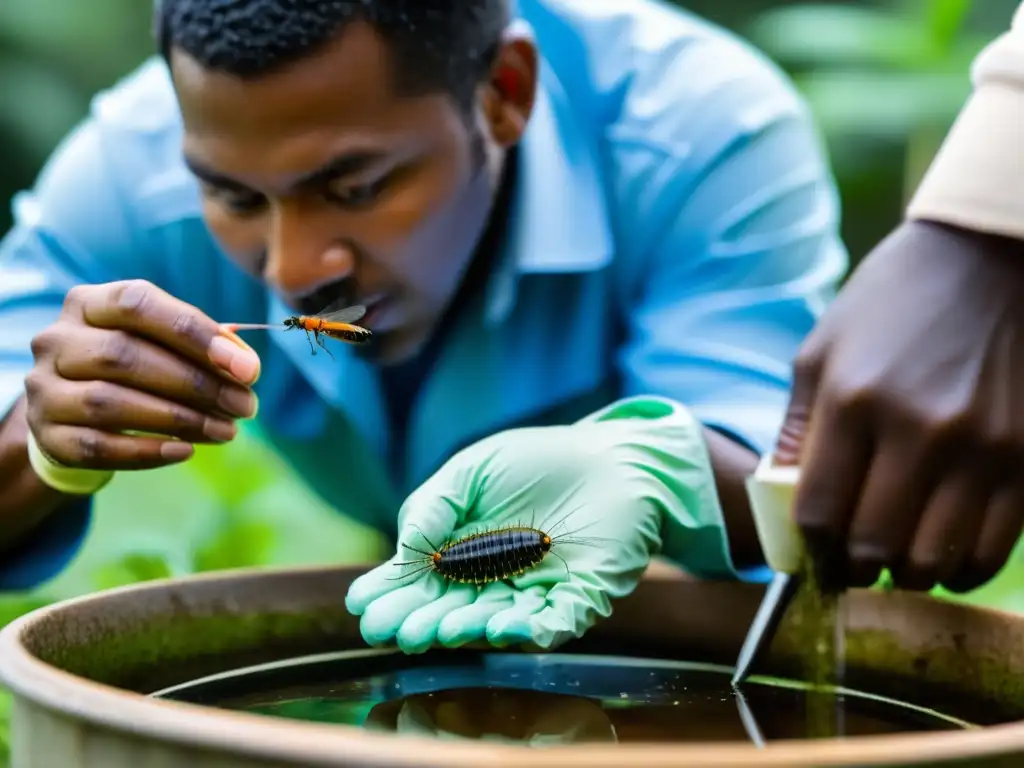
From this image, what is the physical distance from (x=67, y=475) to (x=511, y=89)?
762mm

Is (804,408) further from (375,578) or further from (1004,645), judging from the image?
(375,578)

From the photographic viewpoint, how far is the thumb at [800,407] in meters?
1.08

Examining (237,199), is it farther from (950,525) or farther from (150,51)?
(150,51)

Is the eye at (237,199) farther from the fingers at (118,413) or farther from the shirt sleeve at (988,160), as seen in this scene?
the shirt sleeve at (988,160)

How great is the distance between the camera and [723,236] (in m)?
1.87

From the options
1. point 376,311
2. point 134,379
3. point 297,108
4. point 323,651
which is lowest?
point 323,651

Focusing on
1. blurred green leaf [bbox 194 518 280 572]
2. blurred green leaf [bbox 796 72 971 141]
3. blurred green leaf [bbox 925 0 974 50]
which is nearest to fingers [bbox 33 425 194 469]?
blurred green leaf [bbox 194 518 280 572]

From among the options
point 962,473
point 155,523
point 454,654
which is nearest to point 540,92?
point 454,654

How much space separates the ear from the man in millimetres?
728

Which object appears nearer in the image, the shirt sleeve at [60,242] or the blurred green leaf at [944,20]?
the shirt sleeve at [60,242]

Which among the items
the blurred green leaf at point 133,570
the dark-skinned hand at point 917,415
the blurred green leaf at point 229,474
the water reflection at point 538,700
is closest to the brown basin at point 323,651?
the water reflection at point 538,700

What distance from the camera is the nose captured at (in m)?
1.44

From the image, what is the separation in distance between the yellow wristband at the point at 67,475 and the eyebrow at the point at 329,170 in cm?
35

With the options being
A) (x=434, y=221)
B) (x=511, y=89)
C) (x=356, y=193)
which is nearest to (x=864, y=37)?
(x=511, y=89)
